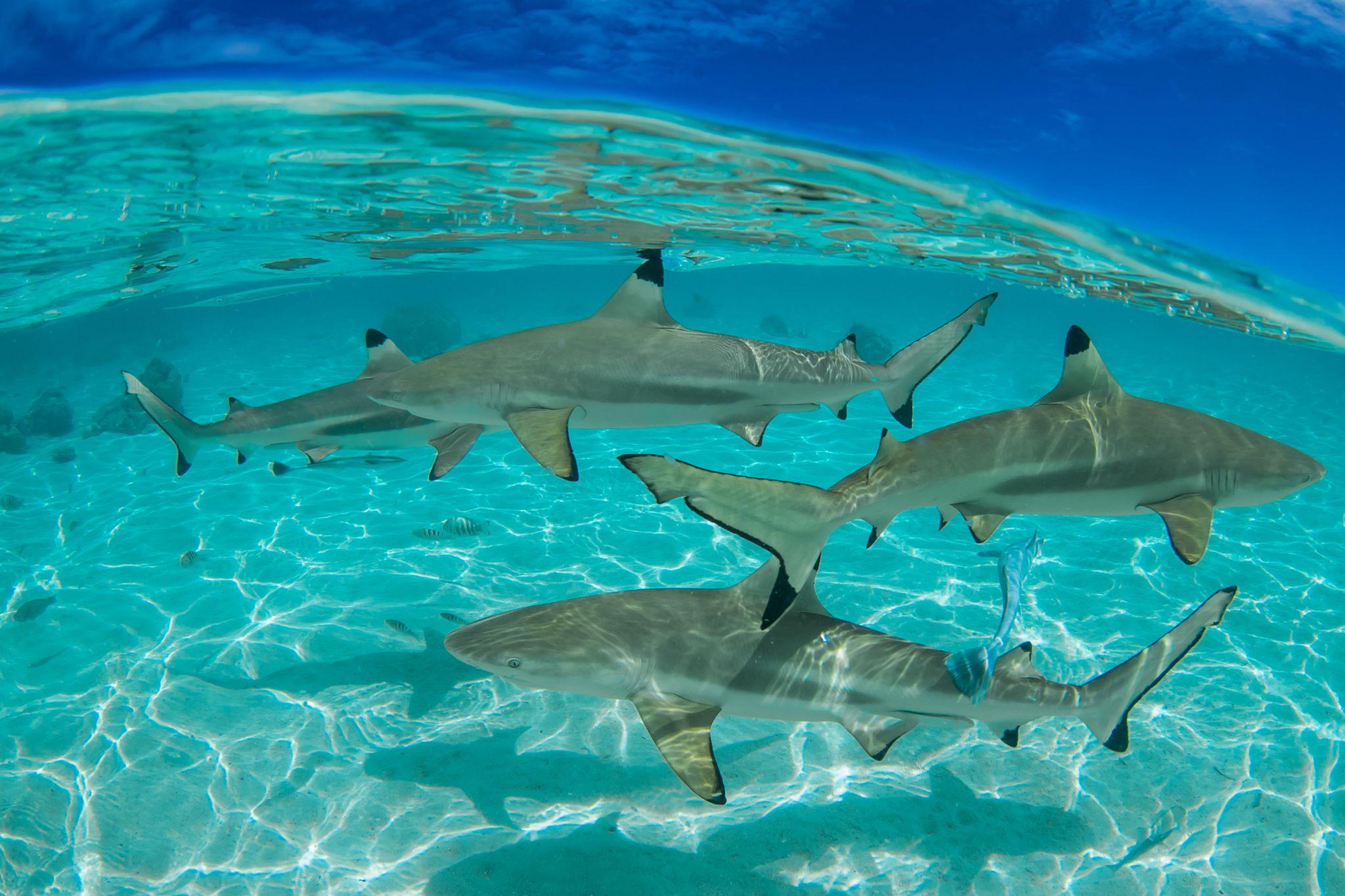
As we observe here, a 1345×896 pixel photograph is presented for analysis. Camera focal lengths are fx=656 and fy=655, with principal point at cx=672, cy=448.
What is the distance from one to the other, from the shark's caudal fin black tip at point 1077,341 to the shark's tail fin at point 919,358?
654mm

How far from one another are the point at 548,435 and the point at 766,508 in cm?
191

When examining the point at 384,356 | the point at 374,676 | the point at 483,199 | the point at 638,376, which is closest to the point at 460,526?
the point at 374,676

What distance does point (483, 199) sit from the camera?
56.9ft

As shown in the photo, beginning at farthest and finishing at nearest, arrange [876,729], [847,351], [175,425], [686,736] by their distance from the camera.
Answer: [175,425] → [847,351] → [876,729] → [686,736]

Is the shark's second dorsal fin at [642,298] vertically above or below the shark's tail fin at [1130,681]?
above

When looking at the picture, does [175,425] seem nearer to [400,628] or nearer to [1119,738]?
[400,628]

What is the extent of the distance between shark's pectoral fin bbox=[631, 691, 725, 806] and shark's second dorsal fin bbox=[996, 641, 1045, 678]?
1.81 m

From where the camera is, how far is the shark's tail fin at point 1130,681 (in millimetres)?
4152

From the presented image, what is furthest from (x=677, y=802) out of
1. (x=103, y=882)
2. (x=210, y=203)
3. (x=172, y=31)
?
(x=210, y=203)

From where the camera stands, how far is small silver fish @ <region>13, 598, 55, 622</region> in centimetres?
892

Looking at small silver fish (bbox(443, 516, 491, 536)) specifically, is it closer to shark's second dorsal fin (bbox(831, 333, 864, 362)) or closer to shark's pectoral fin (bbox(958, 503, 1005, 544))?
shark's second dorsal fin (bbox(831, 333, 864, 362))

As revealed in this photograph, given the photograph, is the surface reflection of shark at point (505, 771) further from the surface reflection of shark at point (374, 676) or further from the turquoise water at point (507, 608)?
the surface reflection of shark at point (374, 676)

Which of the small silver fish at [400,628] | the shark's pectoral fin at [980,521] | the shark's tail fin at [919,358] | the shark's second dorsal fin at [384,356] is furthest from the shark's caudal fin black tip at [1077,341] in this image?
the small silver fish at [400,628]

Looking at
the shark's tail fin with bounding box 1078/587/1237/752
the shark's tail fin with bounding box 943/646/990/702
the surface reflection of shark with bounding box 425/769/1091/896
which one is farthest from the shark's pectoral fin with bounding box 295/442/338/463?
the shark's tail fin with bounding box 1078/587/1237/752
